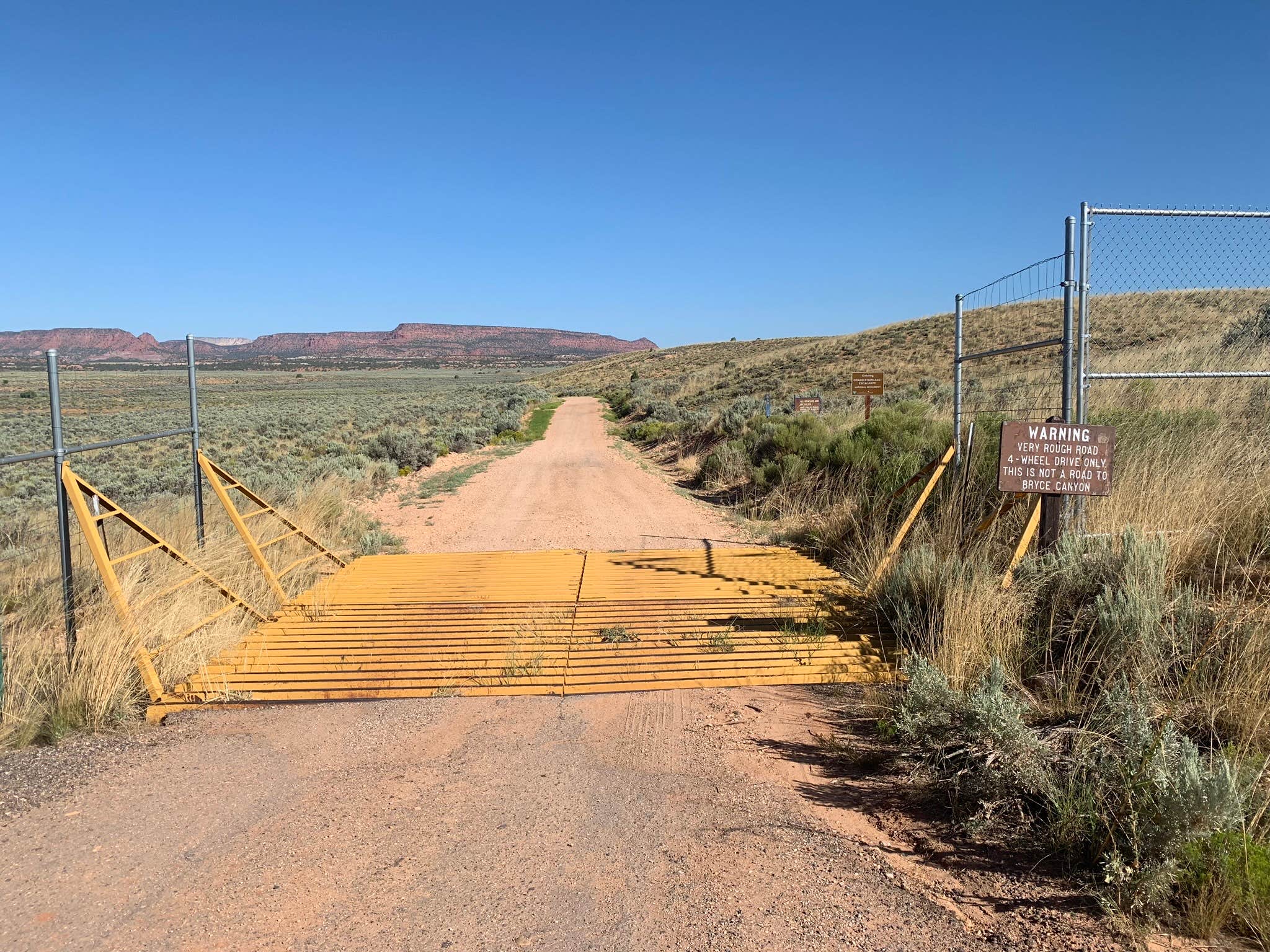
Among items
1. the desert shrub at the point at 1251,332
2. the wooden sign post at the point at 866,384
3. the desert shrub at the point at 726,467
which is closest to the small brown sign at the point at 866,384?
the wooden sign post at the point at 866,384

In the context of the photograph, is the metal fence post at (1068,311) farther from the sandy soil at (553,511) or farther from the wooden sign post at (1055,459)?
the sandy soil at (553,511)

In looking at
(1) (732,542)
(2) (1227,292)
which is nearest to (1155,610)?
(1) (732,542)

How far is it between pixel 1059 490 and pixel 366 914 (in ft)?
15.4

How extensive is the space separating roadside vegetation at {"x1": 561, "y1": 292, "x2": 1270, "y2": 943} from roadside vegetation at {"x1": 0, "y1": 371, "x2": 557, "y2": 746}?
3.76 metres

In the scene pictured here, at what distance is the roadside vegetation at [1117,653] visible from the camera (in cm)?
284

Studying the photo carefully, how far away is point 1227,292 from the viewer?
17953mm

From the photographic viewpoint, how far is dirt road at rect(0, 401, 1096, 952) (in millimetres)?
2832

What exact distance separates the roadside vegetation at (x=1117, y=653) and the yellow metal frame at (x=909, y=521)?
101 mm

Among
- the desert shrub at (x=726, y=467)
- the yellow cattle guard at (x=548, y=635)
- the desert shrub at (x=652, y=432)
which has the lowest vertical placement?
the yellow cattle guard at (x=548, y=635)

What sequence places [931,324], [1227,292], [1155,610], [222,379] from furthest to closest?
1. [222,379]
2. [931,324]
3. [1227,292]
4. [1155,610]

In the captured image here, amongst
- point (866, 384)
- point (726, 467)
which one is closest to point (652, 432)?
point (866, 384)

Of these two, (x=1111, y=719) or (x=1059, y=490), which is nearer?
(x=1111, y=719)

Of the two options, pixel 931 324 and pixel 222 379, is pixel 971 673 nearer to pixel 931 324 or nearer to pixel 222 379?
pixel 931 324

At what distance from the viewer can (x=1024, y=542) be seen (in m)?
5.61
